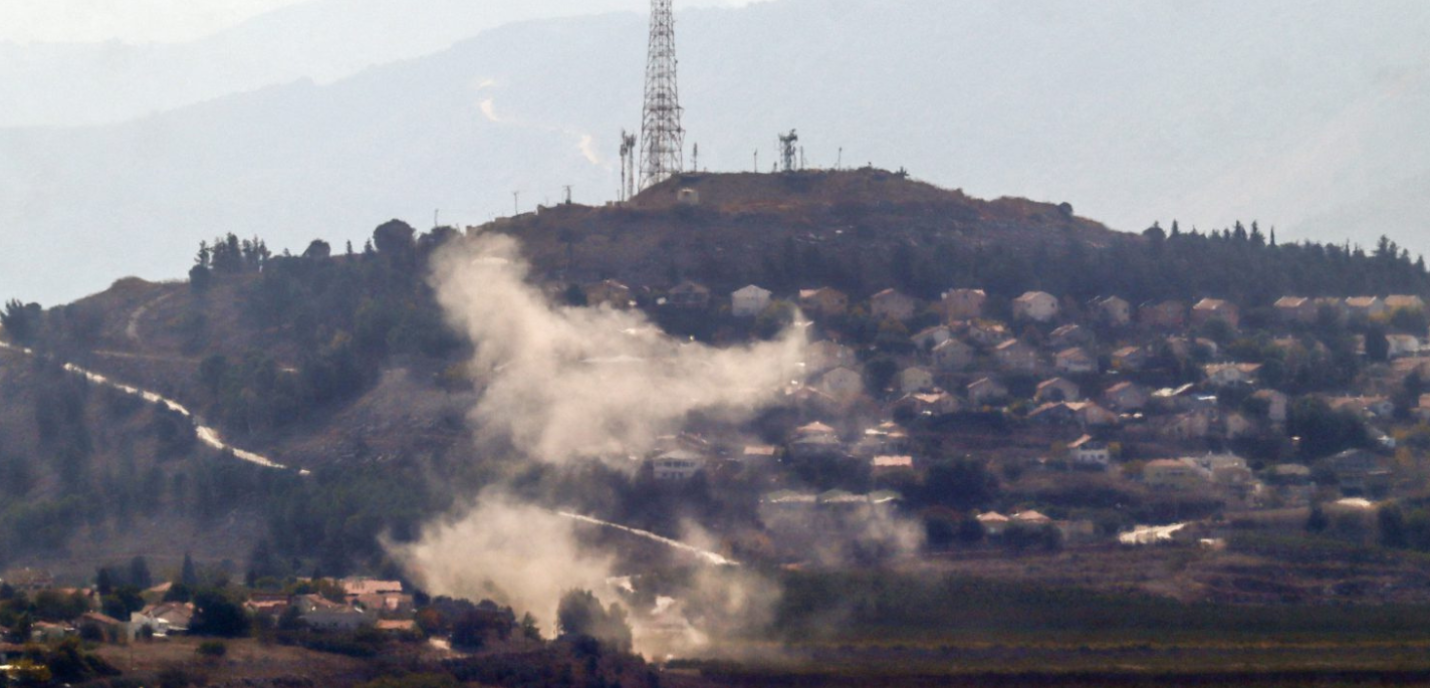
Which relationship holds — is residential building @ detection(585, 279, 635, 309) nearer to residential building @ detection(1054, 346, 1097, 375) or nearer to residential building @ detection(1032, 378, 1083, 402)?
residential building @ detection(1054, 346, 1097, 375)

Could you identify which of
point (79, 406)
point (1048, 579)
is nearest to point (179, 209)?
point (79, 406)

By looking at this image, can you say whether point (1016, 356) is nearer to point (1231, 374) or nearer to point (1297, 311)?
point (1231, 374)

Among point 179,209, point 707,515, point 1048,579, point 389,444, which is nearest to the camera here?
point 1048,579

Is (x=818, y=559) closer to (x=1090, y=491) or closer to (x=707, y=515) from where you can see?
(x=707, y=515)

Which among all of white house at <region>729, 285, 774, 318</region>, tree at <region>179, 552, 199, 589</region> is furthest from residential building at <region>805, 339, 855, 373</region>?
tree at <region>179, 552, 199, 589</region>

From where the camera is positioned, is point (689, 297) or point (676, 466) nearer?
point (676, 466)

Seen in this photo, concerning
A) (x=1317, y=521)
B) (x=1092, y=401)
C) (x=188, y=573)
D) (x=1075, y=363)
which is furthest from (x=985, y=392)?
(x=188, y=573)
